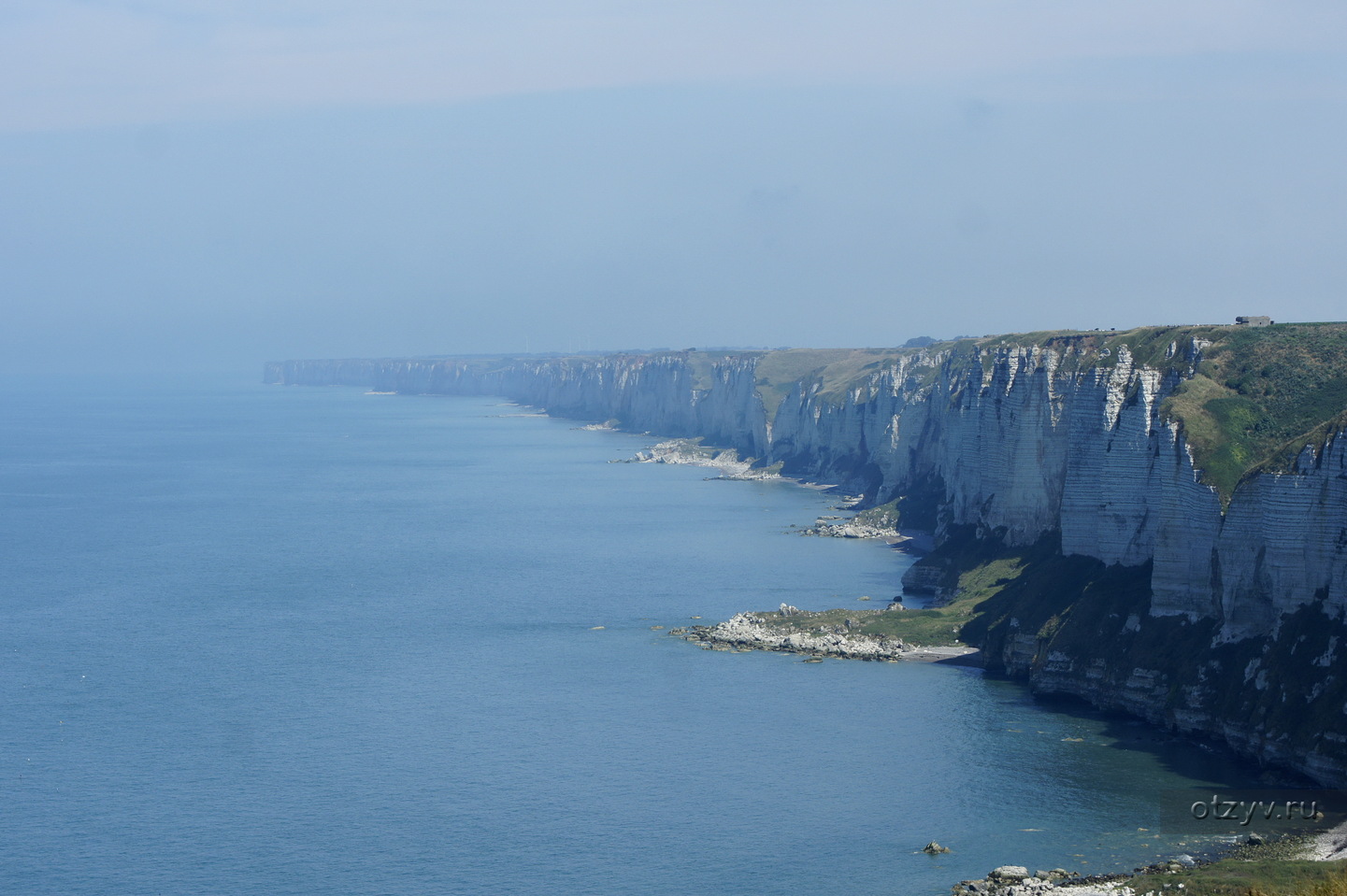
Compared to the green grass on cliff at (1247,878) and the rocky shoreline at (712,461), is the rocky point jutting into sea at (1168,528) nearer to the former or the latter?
the green grass on cliff at (1247,878)

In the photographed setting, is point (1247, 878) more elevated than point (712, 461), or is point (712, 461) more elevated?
point (712, 461)

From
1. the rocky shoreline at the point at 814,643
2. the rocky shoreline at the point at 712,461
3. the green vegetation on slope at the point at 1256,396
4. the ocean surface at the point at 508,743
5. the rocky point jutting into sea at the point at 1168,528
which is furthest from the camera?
the rocky shoreline at the point at 712,461

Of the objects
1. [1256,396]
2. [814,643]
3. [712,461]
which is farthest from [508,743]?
[712,461]

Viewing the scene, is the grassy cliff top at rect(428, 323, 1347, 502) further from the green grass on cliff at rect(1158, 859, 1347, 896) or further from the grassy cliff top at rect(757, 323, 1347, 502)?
the green grass on cliff at rect(1158, 859, 1347, 896)

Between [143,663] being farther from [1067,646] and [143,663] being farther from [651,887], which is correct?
[1067,646]

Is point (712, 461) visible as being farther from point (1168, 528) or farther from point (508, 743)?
point (508, 743)

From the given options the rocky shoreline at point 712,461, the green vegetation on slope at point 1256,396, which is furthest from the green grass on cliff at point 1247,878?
the rocky shoreline at point 712,461
